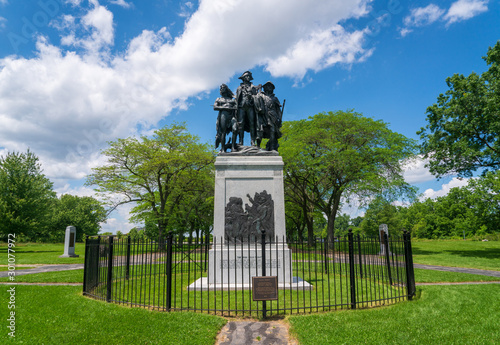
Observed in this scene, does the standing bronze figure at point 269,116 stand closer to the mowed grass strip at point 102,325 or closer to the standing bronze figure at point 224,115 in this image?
the standing bronze figure at point 224,115

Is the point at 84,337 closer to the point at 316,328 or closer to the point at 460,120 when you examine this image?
the point at 316,328

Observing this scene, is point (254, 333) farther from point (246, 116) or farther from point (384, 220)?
point (384, 220)

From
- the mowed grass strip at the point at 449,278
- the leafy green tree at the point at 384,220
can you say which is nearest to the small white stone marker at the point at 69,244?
the mowed grass strip at the point at 449,278

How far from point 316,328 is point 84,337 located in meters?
4.41

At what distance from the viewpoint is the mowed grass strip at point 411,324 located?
5.71m

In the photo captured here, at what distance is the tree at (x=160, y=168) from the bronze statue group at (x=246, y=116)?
1903cm

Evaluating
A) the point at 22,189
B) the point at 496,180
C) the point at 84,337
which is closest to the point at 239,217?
the point at 84,337

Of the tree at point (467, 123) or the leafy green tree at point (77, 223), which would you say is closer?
the tree at point (467, 123)

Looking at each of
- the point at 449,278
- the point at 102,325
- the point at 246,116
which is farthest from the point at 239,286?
the point at 449,278

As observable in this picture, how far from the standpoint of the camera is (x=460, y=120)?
23.4 m

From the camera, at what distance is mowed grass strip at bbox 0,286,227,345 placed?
5582 millimetres

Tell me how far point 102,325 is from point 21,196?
34649mm

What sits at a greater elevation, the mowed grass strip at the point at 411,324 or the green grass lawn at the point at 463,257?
the mowed grass strip at the point at 411,324

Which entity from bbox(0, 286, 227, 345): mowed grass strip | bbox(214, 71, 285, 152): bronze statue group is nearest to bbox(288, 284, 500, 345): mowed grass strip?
bbox(0, 286, 227, 345): mowed grass strip
